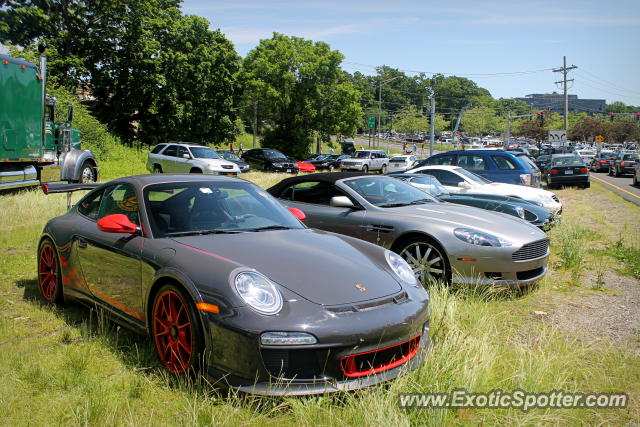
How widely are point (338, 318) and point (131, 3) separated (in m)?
41.8

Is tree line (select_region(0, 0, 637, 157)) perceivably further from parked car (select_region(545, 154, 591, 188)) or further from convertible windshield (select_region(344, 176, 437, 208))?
convertible windshield (select_region(344, 176, 437, 208))

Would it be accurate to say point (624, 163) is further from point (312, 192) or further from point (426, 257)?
point (426, 257)

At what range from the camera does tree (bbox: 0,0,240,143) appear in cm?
3609

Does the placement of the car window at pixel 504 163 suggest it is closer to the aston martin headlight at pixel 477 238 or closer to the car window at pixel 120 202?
the aston martin headlight at pixel 477 238

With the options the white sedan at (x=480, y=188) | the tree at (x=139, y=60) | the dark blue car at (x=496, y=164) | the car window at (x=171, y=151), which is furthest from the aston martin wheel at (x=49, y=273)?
the tree at (x=139, y=60)

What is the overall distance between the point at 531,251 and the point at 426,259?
1.16m

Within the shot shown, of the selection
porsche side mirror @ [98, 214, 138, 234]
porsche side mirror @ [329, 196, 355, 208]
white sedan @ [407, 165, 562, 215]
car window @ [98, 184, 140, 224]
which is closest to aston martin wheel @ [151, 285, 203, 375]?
porsche side mirror @ [98, 214, 138, 234]

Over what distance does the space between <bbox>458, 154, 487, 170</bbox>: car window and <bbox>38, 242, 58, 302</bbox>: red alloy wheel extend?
36.9 ft

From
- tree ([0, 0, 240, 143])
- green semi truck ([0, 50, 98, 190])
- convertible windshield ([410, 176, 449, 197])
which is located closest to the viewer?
convertible windshield ([410, 176, 449, 197])

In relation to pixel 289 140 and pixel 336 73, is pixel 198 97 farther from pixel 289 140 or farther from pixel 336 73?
pixel 336 73

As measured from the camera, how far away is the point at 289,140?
49.4 metres

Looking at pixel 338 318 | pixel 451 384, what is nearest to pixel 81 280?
pixel 338 318

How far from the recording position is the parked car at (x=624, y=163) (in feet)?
113

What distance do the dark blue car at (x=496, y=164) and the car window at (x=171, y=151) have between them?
1352 cm
